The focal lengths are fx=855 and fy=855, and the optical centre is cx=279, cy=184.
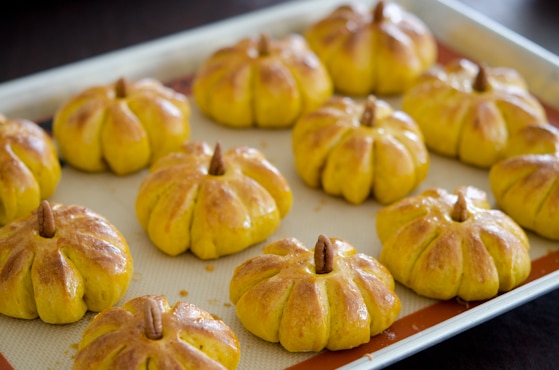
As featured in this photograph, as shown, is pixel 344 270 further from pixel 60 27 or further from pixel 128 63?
pixel 60 27

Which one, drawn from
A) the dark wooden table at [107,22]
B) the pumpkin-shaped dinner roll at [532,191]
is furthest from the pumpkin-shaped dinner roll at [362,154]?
the dark wooden table at [107,22]

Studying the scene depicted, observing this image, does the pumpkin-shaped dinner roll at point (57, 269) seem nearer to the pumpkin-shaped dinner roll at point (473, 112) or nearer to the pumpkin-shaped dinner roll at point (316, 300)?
the pumpkin-shaped dinner roll at point (316, 300)

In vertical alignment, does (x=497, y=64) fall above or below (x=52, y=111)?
above

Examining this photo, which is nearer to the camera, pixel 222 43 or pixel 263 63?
pixel 263 63

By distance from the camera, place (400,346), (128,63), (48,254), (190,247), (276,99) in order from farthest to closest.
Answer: (128,63) < (276,99) < (190,247) < (48,254) < (400,346)

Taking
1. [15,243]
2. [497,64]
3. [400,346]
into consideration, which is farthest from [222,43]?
[400,346]

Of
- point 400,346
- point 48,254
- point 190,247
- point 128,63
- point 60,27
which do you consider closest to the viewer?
point 400,346
